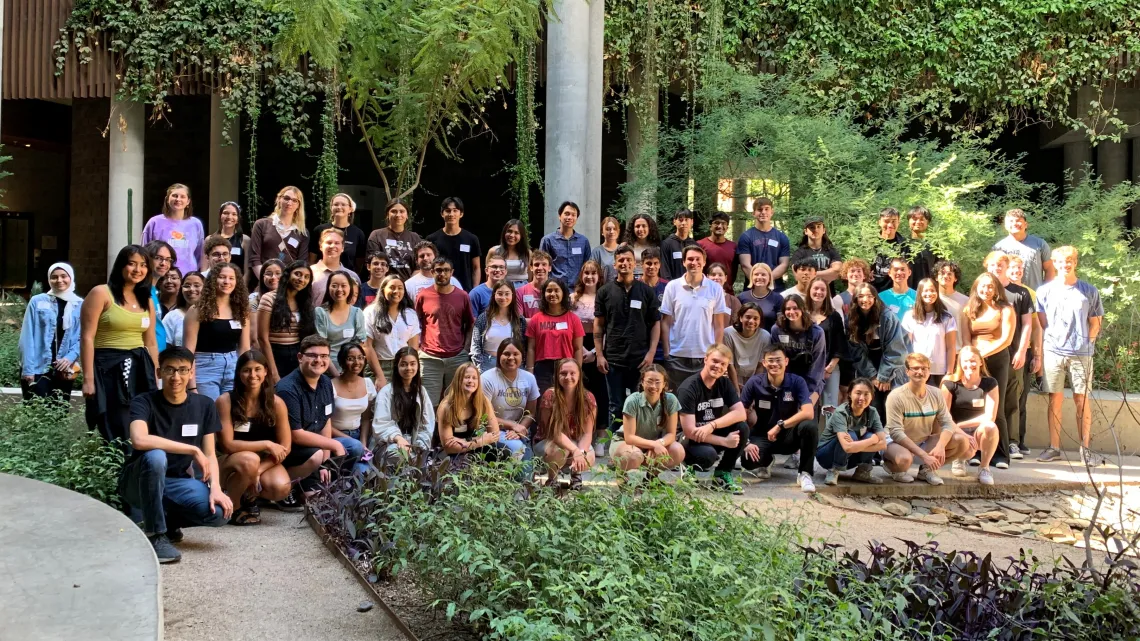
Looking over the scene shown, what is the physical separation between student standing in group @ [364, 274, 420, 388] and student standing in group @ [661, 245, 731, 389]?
191 centimetres

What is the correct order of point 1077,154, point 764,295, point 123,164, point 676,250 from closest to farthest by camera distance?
1. point 764,295
2. point 676,250
3. point 123,164
4. point 1077,154

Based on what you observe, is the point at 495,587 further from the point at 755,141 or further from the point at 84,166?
the point at 84,166

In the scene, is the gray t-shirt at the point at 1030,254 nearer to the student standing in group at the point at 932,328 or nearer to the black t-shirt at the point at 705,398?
the student standing in group at the point at 932,328

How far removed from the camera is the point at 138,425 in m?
5.41

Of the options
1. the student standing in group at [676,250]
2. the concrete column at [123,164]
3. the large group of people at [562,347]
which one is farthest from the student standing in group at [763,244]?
the concrete column at [123,164]

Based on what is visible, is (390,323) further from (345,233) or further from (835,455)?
(835,455)

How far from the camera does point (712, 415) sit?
772cm

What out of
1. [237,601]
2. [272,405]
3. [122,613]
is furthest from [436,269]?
[122,613]

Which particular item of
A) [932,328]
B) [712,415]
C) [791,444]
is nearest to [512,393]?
[712,415]

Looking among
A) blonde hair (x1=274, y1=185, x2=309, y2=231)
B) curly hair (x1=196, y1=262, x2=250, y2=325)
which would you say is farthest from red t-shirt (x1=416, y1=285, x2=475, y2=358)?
curly hair (x1=196, y1=262, x2=250, y2=325)

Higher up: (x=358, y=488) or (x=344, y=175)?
(x=344, y=175)

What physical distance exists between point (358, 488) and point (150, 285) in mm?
1885

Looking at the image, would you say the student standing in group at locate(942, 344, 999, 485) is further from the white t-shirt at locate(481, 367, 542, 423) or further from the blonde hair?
the blonde hair

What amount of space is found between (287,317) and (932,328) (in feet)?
15.4
